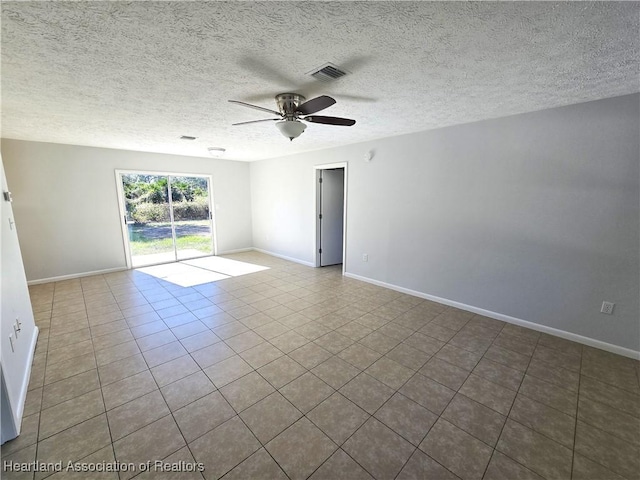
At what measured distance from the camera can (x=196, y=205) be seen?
6062 millimetres

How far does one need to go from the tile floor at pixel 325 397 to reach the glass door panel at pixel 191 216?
288cm

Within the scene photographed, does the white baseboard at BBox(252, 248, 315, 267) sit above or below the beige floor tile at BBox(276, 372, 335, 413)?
above

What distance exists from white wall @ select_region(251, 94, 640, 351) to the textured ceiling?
340mm

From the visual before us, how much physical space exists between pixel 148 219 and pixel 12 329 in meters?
3.91

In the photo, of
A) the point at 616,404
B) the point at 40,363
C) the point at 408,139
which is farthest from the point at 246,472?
the point at 408,139

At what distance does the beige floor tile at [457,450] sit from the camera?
1.41 metres

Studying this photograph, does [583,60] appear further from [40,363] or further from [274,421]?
[40,363]

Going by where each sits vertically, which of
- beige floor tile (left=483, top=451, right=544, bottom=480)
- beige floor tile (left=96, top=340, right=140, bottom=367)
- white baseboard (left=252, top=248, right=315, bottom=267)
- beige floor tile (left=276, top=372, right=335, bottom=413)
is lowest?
beige floor tile (left=483, top=451, right=544, bottom=480)

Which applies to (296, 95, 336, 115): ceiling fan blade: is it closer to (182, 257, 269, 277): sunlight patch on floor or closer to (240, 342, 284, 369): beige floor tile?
(240, 342, 284, 369): beige floor tile

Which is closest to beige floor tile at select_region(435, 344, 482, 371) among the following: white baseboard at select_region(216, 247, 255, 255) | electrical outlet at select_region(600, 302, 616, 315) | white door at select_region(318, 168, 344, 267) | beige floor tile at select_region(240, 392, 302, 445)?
electrical outlet at select_region(600, 302, 616, 315)

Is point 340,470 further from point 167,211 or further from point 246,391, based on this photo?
point 167,211

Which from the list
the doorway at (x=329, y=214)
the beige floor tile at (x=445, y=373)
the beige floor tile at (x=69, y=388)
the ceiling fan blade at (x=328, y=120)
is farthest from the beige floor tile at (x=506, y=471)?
the doorway at (x=329, y=214)

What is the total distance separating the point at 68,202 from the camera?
4391 mm

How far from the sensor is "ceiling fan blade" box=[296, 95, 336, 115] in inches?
72.0
